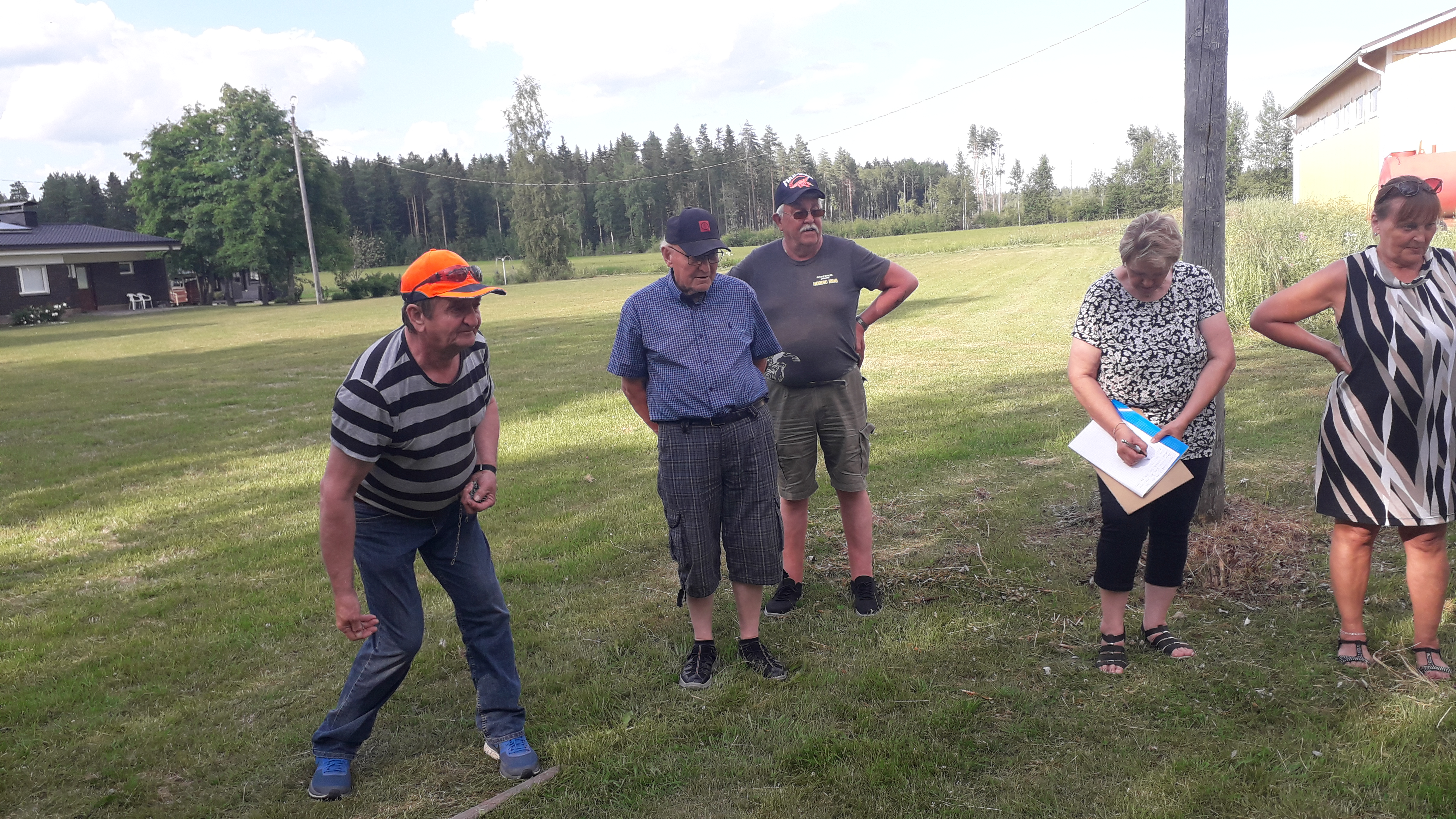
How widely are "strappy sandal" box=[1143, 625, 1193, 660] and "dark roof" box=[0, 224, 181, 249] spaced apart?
165 feet

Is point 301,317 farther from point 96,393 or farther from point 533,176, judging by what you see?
point 533,176

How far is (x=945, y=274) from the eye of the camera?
3466 centimetres

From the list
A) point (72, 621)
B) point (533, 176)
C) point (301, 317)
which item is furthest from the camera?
point (533, 176)

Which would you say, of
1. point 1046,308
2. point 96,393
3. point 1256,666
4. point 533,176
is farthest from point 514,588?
point 533,176

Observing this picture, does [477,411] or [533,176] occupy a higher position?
[533,176]

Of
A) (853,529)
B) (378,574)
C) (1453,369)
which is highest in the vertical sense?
(1453,369)

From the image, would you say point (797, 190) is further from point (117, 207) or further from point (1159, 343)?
point (117, 207)

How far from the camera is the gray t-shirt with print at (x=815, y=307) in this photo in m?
4.59

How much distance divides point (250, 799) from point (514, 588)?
214 cm

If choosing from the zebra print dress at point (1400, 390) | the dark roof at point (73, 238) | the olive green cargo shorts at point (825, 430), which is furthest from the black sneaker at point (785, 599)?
the dark roof at point (73, 238)

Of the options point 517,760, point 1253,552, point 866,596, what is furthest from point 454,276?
point 1253,552

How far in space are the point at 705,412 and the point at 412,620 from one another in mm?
1337

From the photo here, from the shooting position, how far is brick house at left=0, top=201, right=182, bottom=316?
42.0 meters

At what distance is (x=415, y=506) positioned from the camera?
3291 mm
